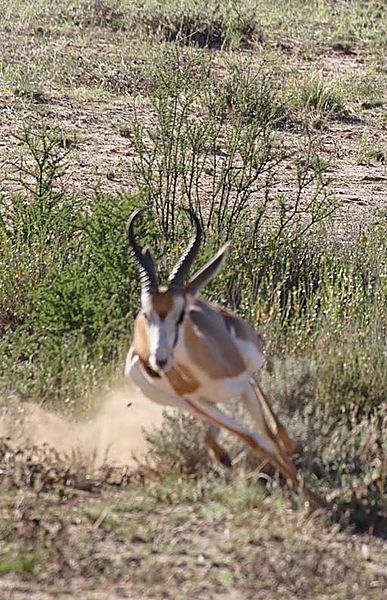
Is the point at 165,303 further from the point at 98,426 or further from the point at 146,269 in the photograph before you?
the point at 98,426

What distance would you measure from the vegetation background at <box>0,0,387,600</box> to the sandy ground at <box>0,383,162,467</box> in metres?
0.11

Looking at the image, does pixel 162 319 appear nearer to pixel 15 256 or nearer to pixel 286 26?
pixel 15 256

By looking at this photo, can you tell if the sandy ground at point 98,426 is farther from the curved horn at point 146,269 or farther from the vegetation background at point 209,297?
the curved horn at point 146,269

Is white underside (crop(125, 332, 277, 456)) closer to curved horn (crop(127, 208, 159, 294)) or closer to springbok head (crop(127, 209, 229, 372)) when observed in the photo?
springbok head (crop(127, 209, 229, 372))

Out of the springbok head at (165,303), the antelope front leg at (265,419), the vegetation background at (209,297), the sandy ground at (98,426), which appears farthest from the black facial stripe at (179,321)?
the sandy ground at (98,426)

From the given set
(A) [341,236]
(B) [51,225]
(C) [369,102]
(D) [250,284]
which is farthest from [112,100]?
(D) [250,284]

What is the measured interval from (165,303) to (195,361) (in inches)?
14.4

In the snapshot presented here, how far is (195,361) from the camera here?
698cm

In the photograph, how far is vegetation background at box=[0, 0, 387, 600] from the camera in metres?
6.31

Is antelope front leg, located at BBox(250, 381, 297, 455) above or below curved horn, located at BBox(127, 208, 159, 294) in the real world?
below

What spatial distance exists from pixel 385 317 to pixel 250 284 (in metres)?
1.11

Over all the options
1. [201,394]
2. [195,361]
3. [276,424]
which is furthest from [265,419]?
[195,361]

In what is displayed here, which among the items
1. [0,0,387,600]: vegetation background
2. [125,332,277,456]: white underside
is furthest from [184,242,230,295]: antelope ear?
[0,0,387,600]: vegetation background

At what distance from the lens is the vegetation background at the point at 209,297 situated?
6309 millimetres
